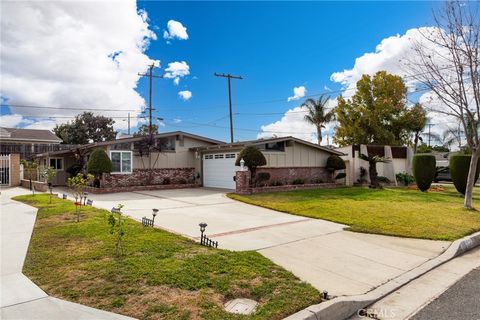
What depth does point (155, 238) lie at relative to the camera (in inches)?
253

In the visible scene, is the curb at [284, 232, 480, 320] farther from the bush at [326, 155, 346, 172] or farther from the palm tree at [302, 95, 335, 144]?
the palm tree at [302, 95, 335, 144]

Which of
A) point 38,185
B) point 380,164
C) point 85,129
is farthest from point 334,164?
point 85,129

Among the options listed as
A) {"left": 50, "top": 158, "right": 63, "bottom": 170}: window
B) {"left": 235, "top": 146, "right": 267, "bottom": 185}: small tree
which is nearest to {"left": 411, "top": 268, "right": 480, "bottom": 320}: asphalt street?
{"left": 235, "top": 146, "right": 267, "bottom": 185}: small tree

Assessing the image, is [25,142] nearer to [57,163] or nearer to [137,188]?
[57,163]

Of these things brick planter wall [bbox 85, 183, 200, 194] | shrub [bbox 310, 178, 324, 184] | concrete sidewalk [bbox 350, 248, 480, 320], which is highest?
shrub [bbox 310, 178, 324, 184]

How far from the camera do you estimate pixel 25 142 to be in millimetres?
32031

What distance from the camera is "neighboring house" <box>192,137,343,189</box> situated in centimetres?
1816

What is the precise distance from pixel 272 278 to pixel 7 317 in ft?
10.2

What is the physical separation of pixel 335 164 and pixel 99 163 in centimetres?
1390

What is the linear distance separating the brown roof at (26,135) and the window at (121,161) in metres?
19.2

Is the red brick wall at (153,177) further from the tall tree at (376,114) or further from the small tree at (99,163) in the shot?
the tall tree at (376,114)

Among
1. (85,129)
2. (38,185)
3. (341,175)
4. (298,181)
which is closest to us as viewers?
(38,185)

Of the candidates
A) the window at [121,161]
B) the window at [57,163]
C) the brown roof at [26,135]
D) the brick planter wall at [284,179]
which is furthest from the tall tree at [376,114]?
the brown roof at [26,135]

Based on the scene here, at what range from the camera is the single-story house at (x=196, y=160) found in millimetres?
18312
